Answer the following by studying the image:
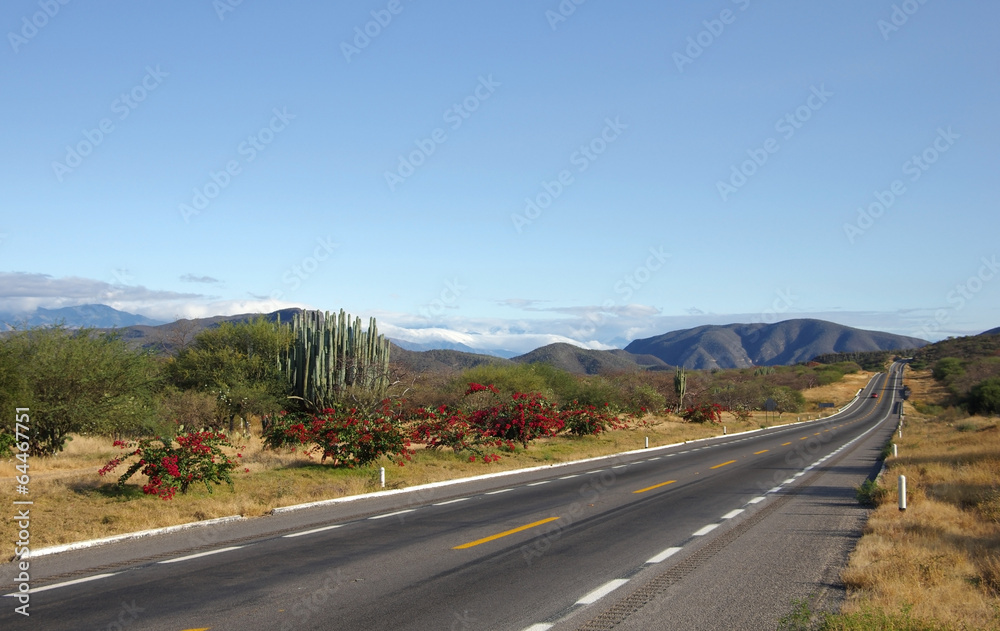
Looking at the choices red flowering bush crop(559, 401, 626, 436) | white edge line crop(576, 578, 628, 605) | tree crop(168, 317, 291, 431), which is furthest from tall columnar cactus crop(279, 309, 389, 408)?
white edge line crop(576, 578, 628, 605)

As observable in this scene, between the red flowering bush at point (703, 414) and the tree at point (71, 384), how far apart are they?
1628 inches

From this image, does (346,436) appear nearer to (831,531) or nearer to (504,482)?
(504,482)

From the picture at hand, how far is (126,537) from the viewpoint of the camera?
432 inches

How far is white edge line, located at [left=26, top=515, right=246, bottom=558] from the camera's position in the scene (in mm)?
9938

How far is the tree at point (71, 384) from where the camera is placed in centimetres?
1983

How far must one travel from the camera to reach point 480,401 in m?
33.4

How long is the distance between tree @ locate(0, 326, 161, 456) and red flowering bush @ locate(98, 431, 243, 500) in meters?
5.76

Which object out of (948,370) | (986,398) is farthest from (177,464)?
(948,370)

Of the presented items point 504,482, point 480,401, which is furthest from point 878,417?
point 504,482

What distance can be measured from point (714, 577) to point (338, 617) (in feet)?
14.2

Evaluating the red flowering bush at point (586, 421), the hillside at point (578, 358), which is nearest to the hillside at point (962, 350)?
the hillside at point (578, 358)

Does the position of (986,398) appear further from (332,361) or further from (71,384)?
(71,384)

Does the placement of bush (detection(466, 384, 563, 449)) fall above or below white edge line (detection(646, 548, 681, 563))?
above

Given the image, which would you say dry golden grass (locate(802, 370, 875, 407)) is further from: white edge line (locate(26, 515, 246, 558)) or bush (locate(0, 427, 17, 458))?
white edge line (locate(26, 515, 246, 558))
